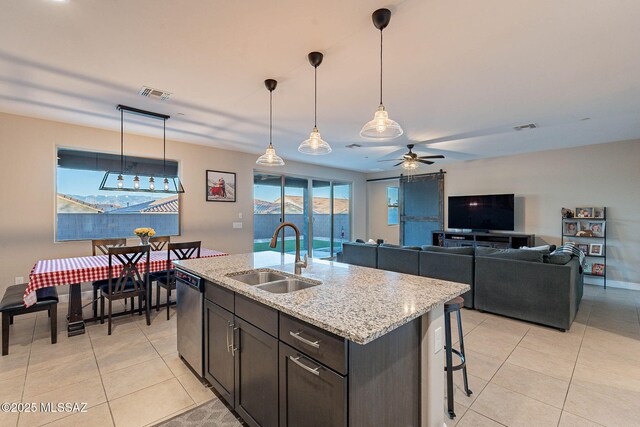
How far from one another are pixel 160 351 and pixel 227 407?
46.0 inches

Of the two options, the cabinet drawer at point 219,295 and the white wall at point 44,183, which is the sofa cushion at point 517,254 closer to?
the cabinet drawer at point 219,295

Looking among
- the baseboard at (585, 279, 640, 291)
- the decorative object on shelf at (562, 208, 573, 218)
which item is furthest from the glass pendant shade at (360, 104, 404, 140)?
the baseboard at (585, 279, 640, 291)

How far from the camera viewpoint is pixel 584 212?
17.3ft

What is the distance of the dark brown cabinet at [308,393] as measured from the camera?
117cm

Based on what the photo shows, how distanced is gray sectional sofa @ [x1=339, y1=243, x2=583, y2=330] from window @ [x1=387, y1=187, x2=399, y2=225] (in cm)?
395

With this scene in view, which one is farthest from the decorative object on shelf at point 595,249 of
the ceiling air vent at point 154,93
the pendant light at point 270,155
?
the ceiling air vent at point 154,93

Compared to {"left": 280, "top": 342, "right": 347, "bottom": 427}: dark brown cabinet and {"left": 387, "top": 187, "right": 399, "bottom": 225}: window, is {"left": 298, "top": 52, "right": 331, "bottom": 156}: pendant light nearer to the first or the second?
{"left": 280, "top": 342, "right": 347, "bottom": 427}: dark brown cabinet

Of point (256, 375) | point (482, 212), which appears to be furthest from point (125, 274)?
point (482, 212)

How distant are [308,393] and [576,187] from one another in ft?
21.4

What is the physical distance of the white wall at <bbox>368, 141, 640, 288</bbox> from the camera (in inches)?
194

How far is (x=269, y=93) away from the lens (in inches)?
120

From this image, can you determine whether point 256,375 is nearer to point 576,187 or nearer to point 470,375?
point 470,375

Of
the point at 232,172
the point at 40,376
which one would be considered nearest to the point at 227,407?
the point at 40,376

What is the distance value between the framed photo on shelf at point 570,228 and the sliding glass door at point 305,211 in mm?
4844
